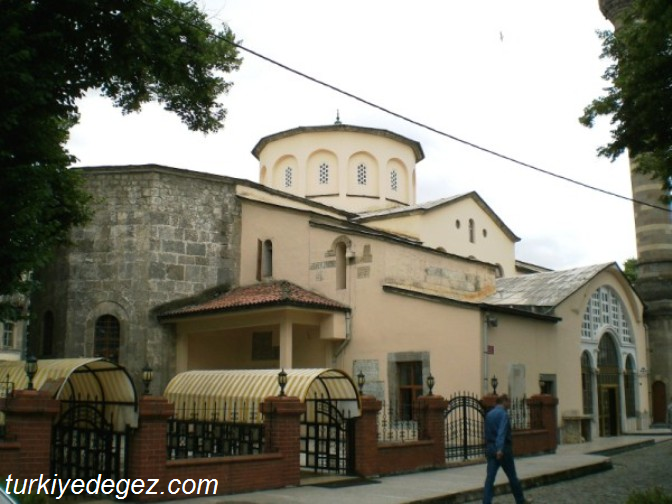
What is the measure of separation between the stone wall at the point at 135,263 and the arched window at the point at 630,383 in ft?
51.2

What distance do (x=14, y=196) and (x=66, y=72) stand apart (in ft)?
7.68

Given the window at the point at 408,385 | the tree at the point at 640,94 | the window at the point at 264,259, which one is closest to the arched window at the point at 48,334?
the window at the point at 264,259

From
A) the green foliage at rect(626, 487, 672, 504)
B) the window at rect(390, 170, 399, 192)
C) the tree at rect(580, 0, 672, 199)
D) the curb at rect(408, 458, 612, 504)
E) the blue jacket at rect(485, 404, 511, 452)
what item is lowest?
the curb at rect(408, 458, 612, 504)

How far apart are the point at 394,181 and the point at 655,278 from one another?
11.7 metres

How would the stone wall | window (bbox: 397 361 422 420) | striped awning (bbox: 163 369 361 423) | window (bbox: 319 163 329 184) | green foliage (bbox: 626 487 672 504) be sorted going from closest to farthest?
green foliage (bbox: 626 487 672 504)
striped awning (bbox: 163 369 361 423)
window (bbox: 397 361 422 420)
the stone wall
window (bbox: 319 163 329 184)

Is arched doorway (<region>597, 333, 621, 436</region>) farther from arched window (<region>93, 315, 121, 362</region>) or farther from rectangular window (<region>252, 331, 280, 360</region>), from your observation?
arched window (<region>93, 315, 121, 362</region>)

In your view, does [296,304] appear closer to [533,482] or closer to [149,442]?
[533,482]

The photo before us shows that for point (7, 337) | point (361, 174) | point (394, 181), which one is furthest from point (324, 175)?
point (7, 337)

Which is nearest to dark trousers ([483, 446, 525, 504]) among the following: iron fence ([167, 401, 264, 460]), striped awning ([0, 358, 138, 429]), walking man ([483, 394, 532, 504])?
walking man ([483, 394, 532, 504])

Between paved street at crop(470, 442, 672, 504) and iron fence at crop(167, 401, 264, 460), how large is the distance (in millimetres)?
4542

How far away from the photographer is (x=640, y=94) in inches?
557

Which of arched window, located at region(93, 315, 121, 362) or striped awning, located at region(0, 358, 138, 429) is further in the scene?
arched window, located at region(93, 315, 121, 362)

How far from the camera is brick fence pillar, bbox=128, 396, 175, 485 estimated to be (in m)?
10.7

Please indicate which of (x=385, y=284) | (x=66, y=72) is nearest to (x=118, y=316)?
(x=385, y=284)
